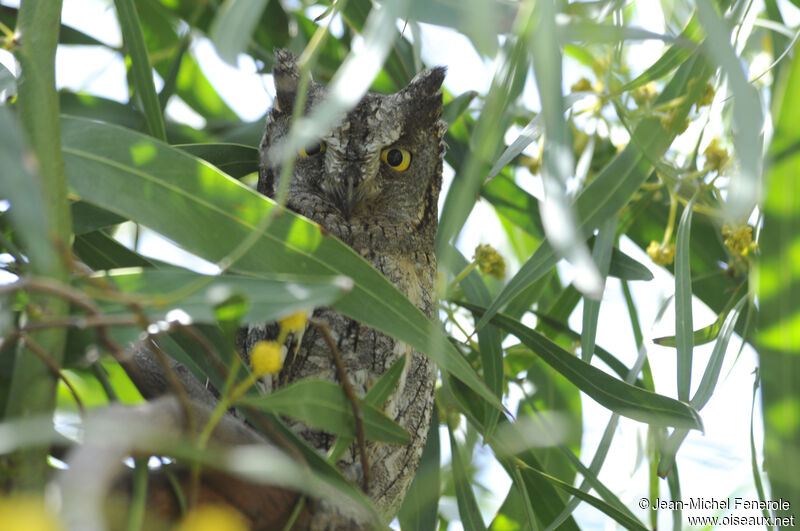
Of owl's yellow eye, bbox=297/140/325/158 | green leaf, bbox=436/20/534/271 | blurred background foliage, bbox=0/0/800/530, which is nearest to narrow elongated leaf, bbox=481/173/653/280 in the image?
blurred background foliage, bbox=0/0/800/530

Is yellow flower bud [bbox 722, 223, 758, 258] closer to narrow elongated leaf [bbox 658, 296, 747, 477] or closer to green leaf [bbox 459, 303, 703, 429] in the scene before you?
narrow elongated leaf [bbox 658, 296, 747, 477]

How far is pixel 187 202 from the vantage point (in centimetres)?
115

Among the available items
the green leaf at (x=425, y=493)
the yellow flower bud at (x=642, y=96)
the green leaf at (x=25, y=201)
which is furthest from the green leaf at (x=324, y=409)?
the yellow flower bud at (x=642, y=96)

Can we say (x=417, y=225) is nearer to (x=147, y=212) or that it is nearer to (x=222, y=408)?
(x=147, y=212)

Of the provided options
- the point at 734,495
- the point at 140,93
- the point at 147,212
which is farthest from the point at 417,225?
the point at 147,212

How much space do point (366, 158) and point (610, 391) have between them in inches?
35.6

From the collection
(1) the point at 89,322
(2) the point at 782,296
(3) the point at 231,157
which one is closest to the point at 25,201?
(1) the point at 89,322

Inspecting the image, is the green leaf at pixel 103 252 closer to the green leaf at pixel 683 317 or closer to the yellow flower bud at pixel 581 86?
the green leaf at pixel 683 317

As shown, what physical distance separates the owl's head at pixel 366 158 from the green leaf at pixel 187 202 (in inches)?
36.0

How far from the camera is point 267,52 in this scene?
2701 mm

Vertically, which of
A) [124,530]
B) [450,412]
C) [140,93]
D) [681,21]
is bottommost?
[124,530]

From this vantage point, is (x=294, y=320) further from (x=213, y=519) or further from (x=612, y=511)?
(x=612, y=511)

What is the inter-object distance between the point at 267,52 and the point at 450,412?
4.46 ft

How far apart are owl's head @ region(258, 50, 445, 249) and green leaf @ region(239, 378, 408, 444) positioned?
96cm
